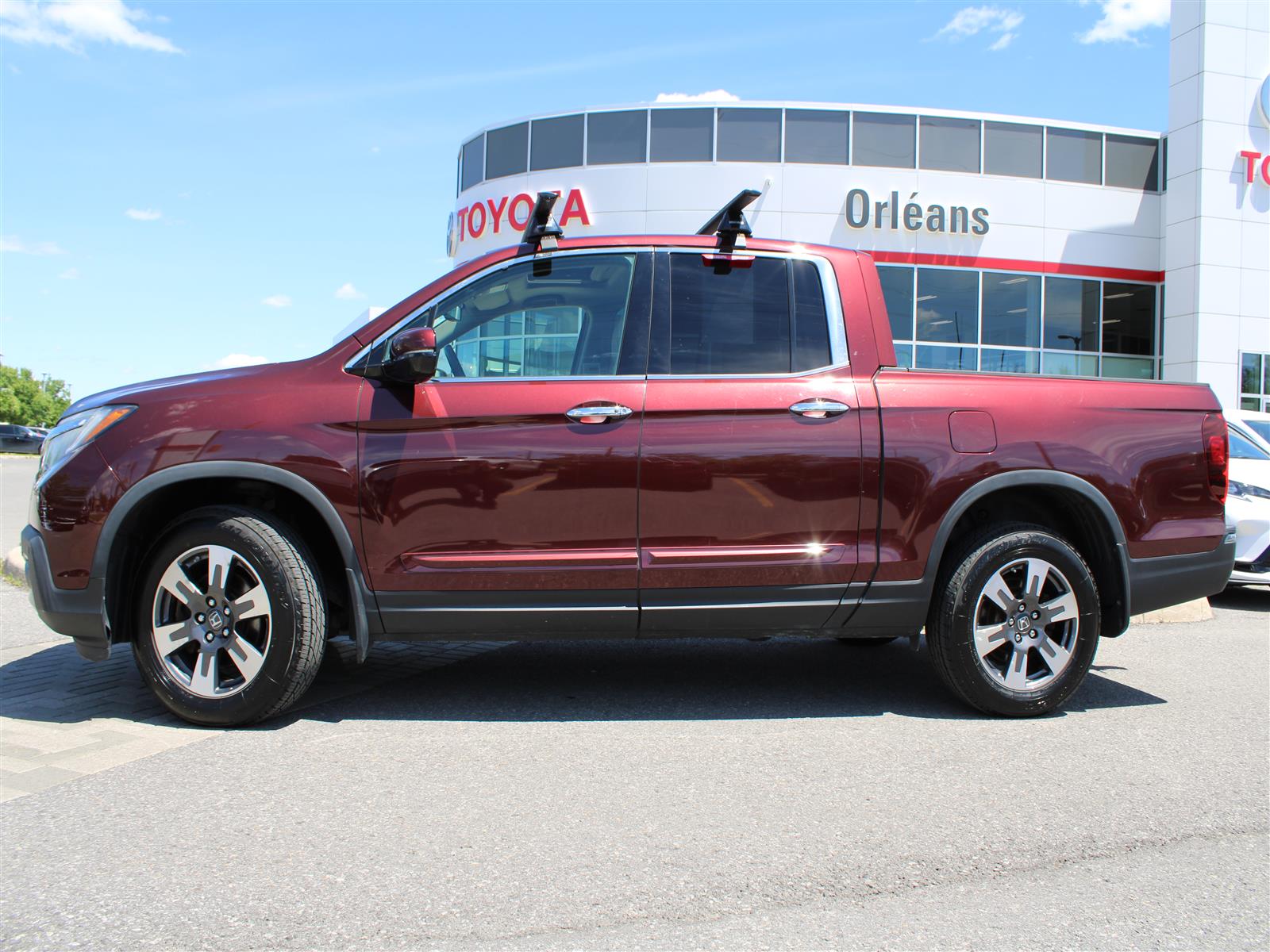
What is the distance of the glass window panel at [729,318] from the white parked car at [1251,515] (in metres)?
4.89

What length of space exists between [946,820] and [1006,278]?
22.7 m

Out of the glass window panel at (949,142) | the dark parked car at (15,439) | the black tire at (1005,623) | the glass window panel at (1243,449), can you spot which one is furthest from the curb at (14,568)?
the dark parked car at (15,439)

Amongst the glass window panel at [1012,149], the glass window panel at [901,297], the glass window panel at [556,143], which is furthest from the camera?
the glass window panel at [556,143]

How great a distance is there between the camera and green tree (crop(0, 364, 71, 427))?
109 metres

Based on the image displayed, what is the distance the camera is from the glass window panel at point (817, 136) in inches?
907

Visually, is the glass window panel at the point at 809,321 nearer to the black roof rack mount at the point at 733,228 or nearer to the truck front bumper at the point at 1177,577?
the black roof rack mount at the point at 733,228

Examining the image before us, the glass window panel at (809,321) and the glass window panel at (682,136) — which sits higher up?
the glass window panel at (682,136)

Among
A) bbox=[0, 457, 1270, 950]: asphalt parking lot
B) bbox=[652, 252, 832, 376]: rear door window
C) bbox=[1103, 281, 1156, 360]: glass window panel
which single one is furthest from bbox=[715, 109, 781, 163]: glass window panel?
bbox=[0, 457, 1270, 950]: asphalt parking lot

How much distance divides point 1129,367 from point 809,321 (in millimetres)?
23496

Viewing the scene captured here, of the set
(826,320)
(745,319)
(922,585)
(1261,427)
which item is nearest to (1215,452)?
(922,585)

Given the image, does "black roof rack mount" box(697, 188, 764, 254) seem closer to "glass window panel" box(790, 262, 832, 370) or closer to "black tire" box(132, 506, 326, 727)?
"glass window panel" box(790, 262, 832, 370)

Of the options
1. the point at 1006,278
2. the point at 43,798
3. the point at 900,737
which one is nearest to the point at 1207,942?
the point at 900,737

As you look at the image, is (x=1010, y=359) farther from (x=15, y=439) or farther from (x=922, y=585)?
(x=15, y=439)

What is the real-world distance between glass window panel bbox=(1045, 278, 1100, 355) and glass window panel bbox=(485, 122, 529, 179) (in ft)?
42.1
